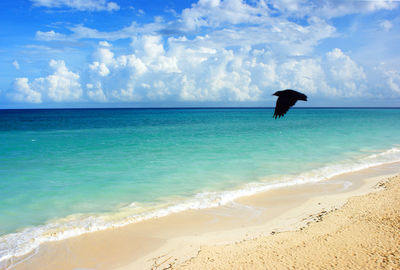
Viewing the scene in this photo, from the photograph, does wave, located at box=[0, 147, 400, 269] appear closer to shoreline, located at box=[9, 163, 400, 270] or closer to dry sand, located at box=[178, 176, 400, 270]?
shoreline, located at box=[9, 163, 400, 270]

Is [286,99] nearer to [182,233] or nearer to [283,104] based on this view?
[283,104]

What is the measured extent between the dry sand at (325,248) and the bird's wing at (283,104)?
4.74 m

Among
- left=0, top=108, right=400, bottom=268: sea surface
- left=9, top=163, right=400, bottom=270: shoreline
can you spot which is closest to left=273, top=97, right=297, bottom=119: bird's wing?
left=9, top=163, right=400, bottom=270: shoreline

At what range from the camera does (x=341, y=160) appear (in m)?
19.3

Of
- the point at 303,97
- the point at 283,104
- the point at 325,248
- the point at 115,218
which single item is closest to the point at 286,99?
the point at 283,104

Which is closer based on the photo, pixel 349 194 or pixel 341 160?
pixel 349 194

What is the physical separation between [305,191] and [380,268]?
6.46 meters

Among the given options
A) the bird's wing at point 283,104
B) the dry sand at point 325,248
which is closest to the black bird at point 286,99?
the bird's wing at point 283,104

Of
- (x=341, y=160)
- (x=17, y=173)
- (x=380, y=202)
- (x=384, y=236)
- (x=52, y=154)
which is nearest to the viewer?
(x=384, y=236)

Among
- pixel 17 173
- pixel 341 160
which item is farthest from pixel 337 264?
pixel 17 173

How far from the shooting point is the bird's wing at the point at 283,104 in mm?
2605

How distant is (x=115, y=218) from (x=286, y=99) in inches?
333

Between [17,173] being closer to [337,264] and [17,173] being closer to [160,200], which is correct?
[160,200]

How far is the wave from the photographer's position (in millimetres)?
7883
